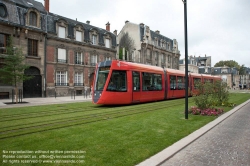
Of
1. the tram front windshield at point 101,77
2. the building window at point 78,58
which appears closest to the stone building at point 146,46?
the building window at point 78,58

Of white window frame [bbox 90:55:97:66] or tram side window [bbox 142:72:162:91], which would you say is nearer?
tram side window [bbox 142:72:162:91]

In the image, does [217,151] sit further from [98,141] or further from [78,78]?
[78,78]

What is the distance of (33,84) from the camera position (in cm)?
2188

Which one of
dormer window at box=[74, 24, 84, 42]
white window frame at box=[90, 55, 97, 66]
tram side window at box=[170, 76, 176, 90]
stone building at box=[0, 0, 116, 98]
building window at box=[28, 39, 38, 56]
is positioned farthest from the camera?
white window frame at box=[90, 55, 97, 66]

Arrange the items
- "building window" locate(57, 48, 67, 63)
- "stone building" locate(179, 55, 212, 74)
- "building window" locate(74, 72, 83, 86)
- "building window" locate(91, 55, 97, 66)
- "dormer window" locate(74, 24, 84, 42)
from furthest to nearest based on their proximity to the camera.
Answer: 1. "stone building" locate(179, 55, 212, 74)
2. "building window" locate(91, 55, 97, 66)
3. "building window" locate(74, 72, 83, 86)
4. "dormer window" locate(74, 24, 84, 42)
5. "building window" locate(57, 48, 67, 63)

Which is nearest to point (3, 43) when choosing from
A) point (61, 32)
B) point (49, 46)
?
point (49, 46)

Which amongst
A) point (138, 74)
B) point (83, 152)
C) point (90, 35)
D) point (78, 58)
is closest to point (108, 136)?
point (83, 152)

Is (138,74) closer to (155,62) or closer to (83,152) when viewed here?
(83,152)

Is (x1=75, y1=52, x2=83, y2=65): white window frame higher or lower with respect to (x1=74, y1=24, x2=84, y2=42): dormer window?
lower

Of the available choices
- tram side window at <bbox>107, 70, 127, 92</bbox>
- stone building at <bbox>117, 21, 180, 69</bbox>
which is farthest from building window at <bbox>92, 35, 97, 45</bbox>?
tram side window at <bbox>107, 70, 127, 92</bbox>

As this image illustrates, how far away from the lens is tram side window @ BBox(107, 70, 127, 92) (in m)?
11.4

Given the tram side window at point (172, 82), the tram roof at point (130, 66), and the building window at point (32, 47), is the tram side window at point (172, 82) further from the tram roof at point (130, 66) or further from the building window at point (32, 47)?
the building window at point (32, 47)

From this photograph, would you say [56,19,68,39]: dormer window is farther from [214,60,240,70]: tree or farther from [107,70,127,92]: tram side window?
[214,60,240,70]: tree

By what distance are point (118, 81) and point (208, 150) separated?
800 centimetres
